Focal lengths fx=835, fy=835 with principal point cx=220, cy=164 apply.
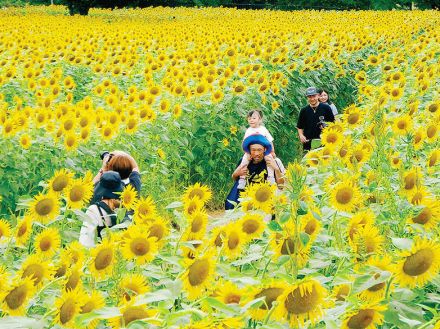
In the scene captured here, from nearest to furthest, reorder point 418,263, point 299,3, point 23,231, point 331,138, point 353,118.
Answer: point 418,263 < point 23,231 < point 331,138 < point 353,118 < point 299,3

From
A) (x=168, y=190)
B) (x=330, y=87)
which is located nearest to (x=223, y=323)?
(x=168, y=190)

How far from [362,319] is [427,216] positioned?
3.82 ft

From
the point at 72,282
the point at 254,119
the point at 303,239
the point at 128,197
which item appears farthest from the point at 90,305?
the point at 254,119

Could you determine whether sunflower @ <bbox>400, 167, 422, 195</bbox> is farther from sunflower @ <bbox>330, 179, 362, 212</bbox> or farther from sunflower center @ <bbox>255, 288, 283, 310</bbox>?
sunflower center @ <bbox>255, 288, 283, 310</bbox>

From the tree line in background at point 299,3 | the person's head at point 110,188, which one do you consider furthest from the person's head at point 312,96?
the tree line in background at point 299,3

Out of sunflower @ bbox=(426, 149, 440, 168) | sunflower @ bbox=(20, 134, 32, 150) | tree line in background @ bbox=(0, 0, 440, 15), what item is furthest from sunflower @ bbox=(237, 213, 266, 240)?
tree line in background @ bbox=(0, 0, 440, 15)

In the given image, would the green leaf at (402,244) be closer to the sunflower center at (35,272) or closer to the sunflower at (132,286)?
the sunflower at (132,286)

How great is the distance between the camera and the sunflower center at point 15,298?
2502mm

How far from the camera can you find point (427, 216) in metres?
3.11

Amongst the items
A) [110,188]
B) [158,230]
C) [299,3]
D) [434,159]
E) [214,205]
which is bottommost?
[299,3]

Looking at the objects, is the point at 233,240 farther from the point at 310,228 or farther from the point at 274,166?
the point at 274,166

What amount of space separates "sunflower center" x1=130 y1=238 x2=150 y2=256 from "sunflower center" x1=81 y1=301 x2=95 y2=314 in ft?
1.69

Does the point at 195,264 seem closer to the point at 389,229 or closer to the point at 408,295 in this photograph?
the point at 408,295

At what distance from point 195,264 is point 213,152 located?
22.1ft
